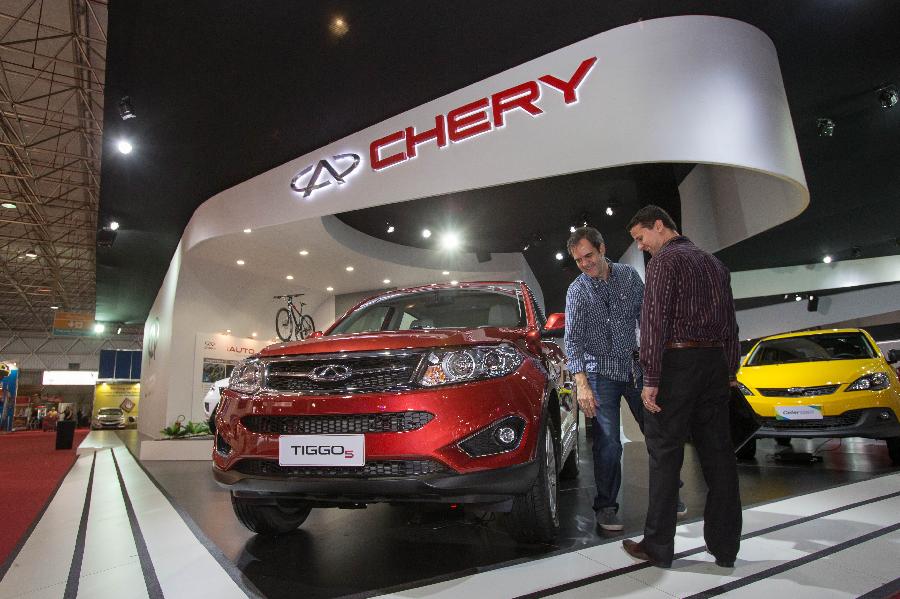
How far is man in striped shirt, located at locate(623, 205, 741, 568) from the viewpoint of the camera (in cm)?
195

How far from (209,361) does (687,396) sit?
1165 centimetres

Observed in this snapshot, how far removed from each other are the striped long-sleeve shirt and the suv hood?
1.88ft

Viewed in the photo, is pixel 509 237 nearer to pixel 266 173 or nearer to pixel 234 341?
pixel 266 173

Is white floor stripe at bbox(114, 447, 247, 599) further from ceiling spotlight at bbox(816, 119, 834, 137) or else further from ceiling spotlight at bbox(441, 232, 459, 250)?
ceiling spotlight at bbox(816, 119, 834, 137)

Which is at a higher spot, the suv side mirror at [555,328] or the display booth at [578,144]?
the display booth at [578,144]

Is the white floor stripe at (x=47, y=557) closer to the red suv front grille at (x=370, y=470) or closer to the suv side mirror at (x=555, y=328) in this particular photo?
the red suv front grille at (x=370, y=470)

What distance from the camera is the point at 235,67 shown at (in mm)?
5758

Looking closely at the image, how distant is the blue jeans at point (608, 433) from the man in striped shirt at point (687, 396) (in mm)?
548

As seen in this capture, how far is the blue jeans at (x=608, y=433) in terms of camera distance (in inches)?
103

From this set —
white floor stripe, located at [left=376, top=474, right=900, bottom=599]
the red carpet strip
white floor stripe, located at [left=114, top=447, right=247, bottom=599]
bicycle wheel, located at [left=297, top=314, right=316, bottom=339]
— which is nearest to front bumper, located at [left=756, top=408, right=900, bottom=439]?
white floor stripe, located at [left=376, top=474, right=900, bottom=599]

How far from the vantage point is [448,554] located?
7.29ft

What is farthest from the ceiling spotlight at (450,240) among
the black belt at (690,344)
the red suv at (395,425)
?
the black belt at (690,344)

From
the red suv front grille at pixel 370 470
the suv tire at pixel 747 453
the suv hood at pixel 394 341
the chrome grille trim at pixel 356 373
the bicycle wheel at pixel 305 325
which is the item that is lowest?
the suv tire at pixel 747 453

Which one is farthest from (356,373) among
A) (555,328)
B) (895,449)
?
(895,449)
